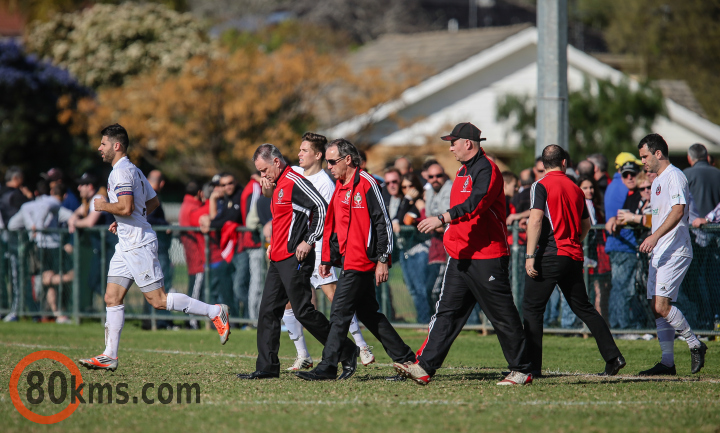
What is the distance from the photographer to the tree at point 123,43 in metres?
30.5

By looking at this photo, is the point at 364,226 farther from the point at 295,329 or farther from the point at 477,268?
the point at 295,329

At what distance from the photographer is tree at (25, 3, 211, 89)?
3048 centimetres

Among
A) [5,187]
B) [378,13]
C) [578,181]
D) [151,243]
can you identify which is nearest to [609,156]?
[578,181]

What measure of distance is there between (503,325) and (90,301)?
28.9 feet

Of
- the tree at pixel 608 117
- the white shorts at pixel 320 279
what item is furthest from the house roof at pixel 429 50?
the white shorts at pixel 320 279

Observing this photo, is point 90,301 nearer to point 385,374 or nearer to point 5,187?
point 5,187

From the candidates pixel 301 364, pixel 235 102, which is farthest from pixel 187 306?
pixel 235 102

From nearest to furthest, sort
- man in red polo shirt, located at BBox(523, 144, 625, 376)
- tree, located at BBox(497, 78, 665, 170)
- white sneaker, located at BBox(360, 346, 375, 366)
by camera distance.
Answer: man in red polo shirt, located at BBox(523, 144, 625, 376), white sneaker, located at BBox(360, 346, 375, 366), tree, located at BBox(497, 78, 665, 170)

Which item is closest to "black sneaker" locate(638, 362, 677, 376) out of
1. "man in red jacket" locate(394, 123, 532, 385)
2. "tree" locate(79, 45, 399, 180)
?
"man in red jacket" locate(394, 123, 532, 385)

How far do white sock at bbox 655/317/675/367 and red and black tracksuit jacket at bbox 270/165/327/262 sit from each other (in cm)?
352

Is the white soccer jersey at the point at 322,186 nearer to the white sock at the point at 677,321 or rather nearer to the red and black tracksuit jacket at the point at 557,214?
the red and black tracksuit jacket at the point at 557,214

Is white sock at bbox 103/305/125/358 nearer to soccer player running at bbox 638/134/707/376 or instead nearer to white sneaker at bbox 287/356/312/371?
white sneaker at bbox 287/356/312/371

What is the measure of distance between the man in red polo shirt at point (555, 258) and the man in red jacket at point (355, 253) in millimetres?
1226

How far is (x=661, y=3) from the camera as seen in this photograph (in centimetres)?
3856
